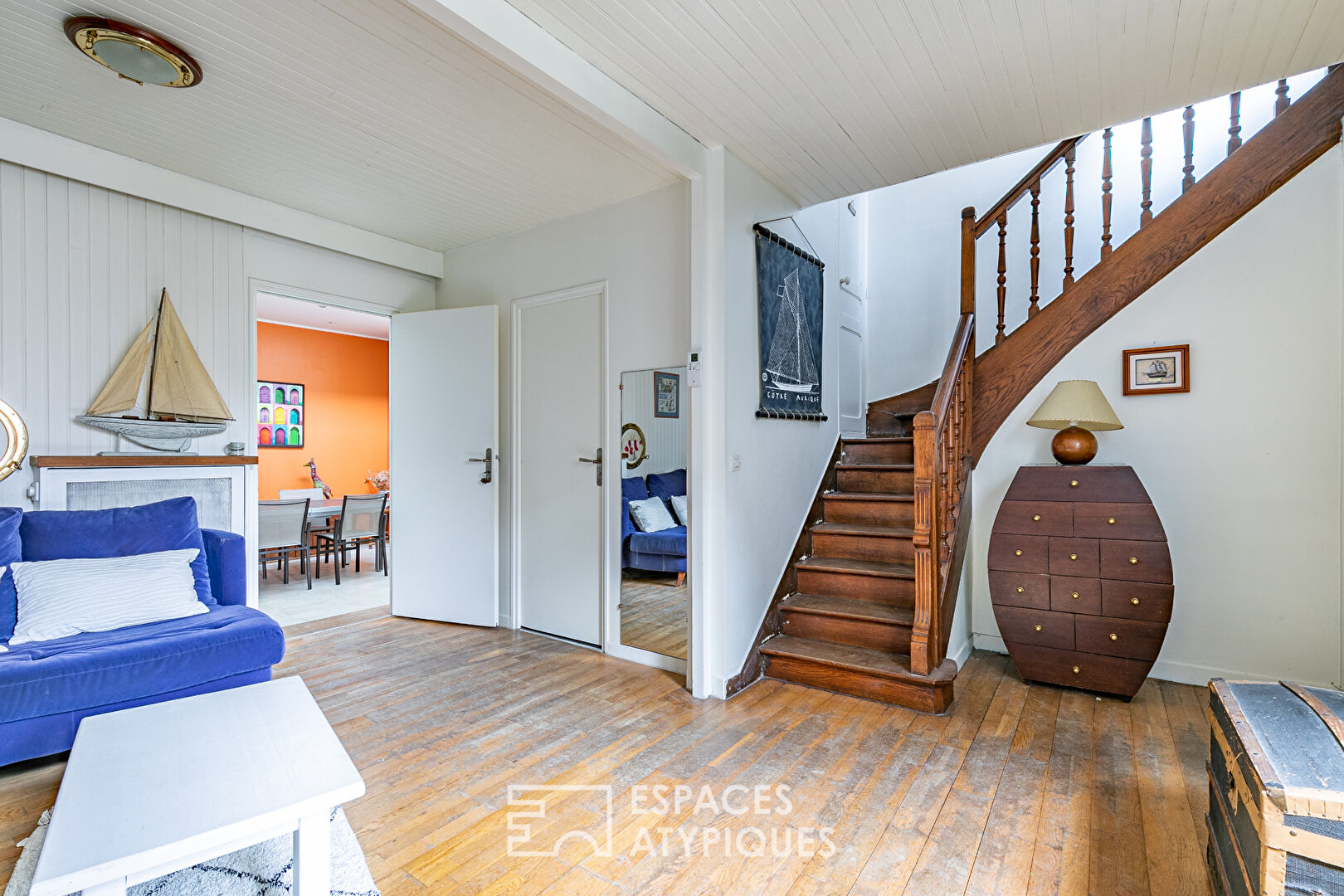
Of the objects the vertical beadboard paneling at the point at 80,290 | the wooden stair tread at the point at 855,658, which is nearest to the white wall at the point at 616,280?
the wooden stair tread at the point at 855,658

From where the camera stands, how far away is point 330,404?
23.7 feet

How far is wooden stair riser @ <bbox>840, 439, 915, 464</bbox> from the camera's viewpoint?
4.01 metres

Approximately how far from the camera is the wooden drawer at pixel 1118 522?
9.09ft

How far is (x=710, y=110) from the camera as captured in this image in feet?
8.62

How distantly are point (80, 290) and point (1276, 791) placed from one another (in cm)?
446

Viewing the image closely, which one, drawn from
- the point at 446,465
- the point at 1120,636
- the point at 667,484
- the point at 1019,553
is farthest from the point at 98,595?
the point at 1120,636

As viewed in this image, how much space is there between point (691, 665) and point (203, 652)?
1.92m

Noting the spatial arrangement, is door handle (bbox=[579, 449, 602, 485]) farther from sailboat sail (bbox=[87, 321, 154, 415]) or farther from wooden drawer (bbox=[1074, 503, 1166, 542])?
wooden drawer (bbox=[1074, 503, 1166, 542])

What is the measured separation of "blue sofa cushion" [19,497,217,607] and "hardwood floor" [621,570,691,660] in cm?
189

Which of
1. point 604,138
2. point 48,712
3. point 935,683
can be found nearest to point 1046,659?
point 935,683

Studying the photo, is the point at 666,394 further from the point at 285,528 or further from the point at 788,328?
the point at 285,528

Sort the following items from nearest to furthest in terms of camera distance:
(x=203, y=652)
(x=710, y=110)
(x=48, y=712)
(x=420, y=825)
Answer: (x=420, y=825)
(x=48, y=712)
(x=203, y=652)
(x=710, y=110)

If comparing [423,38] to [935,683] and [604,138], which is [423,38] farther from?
[935,683]

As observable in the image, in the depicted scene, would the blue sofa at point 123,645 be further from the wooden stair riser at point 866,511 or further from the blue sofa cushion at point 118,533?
the wooden stair riser at point 866,511
